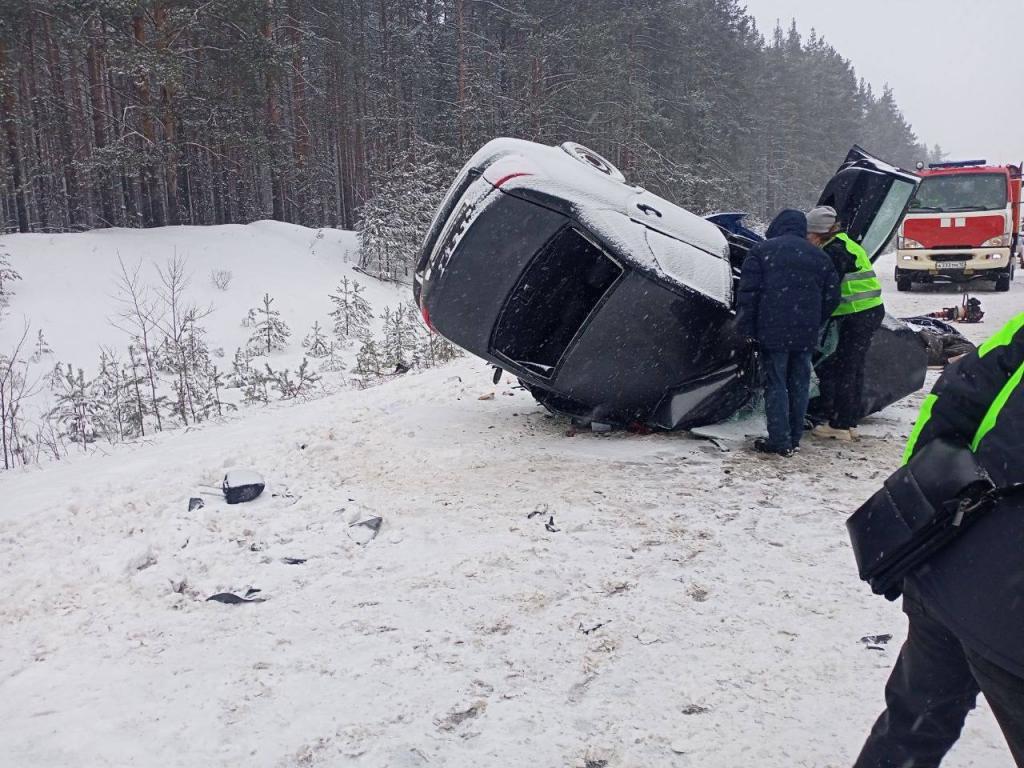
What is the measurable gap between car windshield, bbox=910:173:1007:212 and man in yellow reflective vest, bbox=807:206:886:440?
10687 mm

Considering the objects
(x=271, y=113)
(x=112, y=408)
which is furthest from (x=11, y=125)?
(x=112, y=408)

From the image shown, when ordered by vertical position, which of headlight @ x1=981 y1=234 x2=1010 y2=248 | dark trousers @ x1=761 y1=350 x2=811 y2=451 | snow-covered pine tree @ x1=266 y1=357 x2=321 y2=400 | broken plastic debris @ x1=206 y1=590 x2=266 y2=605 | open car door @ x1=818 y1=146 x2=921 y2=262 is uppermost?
open car door @ x1=818 y1=146 x2=921 y2=262

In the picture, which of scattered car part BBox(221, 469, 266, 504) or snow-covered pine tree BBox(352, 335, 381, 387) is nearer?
scattered car part BBox(221, 469, 266, 504)

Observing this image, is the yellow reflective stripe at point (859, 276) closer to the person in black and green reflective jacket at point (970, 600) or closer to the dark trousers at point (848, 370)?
the dark trousers at point (848, 370)

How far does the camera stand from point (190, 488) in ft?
15.2

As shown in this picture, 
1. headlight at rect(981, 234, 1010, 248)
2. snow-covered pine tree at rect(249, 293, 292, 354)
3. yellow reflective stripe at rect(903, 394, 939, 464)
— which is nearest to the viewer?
yellow reflective stripe at rect(903, 394, 939, 464)

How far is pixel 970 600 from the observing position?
1422 millimetres

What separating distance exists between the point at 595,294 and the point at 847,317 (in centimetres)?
190

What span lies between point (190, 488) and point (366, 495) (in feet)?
3.89

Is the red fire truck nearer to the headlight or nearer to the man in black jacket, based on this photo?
the headlight

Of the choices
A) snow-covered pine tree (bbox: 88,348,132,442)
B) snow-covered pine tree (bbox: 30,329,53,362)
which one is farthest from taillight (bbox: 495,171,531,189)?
snow-covered pine tree (bbox: 30,329,53,362)

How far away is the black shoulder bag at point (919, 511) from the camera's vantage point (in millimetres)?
1432

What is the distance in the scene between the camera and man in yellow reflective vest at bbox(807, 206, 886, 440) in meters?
5.21

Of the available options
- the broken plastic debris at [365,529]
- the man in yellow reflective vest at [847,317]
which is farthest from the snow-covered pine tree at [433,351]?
the broken plastic debris at [365,529]
